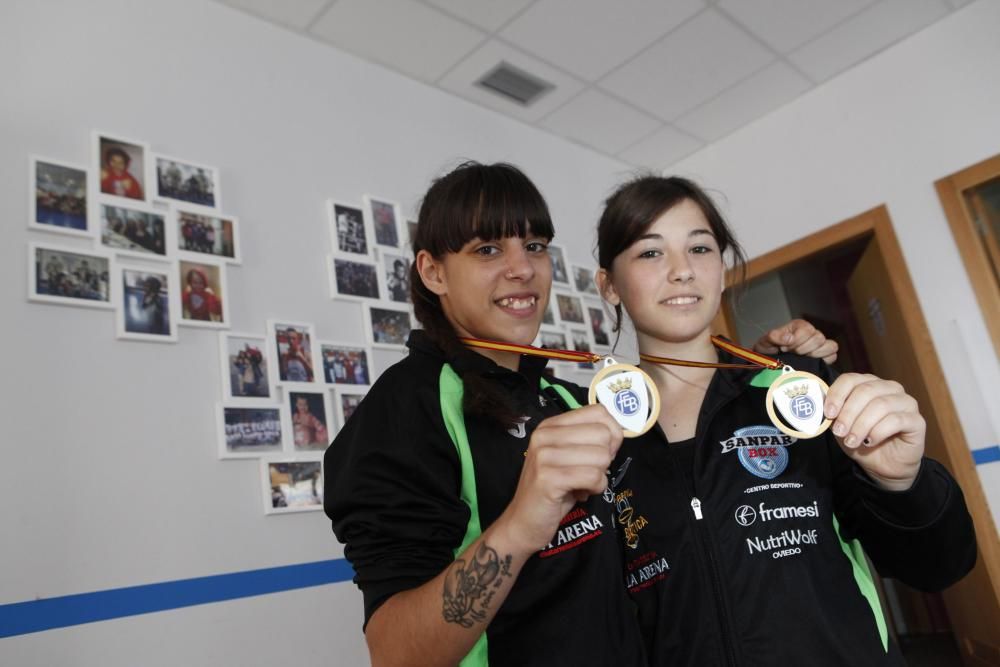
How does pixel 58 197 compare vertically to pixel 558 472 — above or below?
above

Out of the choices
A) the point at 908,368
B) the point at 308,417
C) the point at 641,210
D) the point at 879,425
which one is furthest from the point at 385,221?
the point at 908,368

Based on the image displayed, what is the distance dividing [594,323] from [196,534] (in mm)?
2282

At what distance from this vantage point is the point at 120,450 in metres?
2.03

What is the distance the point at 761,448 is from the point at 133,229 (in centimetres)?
194

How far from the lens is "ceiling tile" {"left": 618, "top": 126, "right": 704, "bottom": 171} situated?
166 inches

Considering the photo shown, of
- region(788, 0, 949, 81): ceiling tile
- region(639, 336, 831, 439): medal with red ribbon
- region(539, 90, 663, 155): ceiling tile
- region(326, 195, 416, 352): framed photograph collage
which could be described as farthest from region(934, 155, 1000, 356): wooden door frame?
region(639, 336, 831, 439): medal with red ribbon

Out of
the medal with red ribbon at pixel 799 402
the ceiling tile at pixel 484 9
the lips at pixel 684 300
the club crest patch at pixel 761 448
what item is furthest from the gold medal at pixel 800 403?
the ceiling tile at pixel 484 9

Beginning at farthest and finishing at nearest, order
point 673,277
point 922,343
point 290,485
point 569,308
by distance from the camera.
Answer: point 569,308
point 922,343
point 290,485
point 673,277

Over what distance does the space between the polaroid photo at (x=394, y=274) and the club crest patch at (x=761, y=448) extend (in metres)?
1.91

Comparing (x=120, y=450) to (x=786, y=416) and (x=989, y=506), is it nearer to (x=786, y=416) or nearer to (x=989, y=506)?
(x=786, y=416)

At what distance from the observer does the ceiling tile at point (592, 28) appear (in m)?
3.02

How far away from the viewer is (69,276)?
2074mm

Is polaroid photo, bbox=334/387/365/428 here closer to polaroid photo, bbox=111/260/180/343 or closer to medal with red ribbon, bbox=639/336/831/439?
polaroid photo, bbox=111/260/180/343

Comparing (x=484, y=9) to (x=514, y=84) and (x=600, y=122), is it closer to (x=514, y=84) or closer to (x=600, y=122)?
(x=514, y=84)
